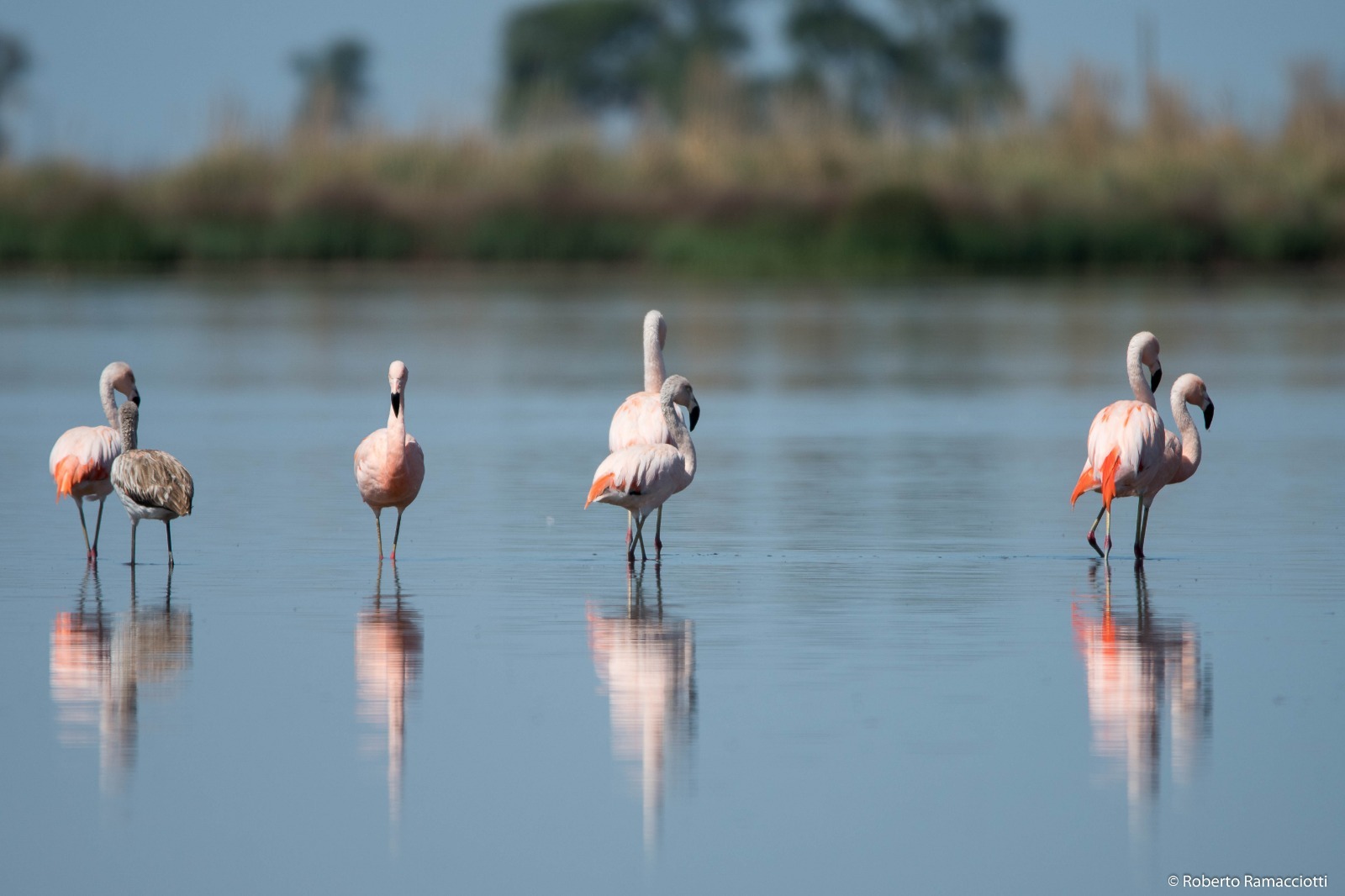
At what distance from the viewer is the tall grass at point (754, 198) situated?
37.0m

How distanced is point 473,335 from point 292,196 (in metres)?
Result: 15.6

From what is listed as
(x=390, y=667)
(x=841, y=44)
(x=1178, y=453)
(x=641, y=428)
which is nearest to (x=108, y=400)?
(x=641, y=428)

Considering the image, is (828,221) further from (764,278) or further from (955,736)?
(955,736)

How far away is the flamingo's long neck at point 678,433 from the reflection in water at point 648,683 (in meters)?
0.91

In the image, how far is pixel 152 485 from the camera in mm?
9133

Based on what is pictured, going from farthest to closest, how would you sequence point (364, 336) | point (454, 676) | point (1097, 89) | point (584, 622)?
point (1097, 89), point (364, 336), point (584, 622), point (454, 676)

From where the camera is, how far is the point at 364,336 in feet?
80.3

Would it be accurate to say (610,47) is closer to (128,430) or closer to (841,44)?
(841,44)

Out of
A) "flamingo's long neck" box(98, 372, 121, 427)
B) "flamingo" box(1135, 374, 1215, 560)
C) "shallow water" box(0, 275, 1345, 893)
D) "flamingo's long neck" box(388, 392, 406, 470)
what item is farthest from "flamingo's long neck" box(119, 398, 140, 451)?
"flamingo" box(1135, 374, 1215, 560)

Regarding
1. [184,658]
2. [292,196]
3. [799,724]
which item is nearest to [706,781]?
[799,724]

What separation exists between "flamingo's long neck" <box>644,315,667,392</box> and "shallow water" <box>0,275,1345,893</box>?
0.67m

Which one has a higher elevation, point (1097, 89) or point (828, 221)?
point (1097, 89)

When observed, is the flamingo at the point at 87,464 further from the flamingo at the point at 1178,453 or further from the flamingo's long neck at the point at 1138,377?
the flamingo's long neck at the point at 1138,377

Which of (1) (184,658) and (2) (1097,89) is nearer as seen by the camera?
(1) (184,658)
